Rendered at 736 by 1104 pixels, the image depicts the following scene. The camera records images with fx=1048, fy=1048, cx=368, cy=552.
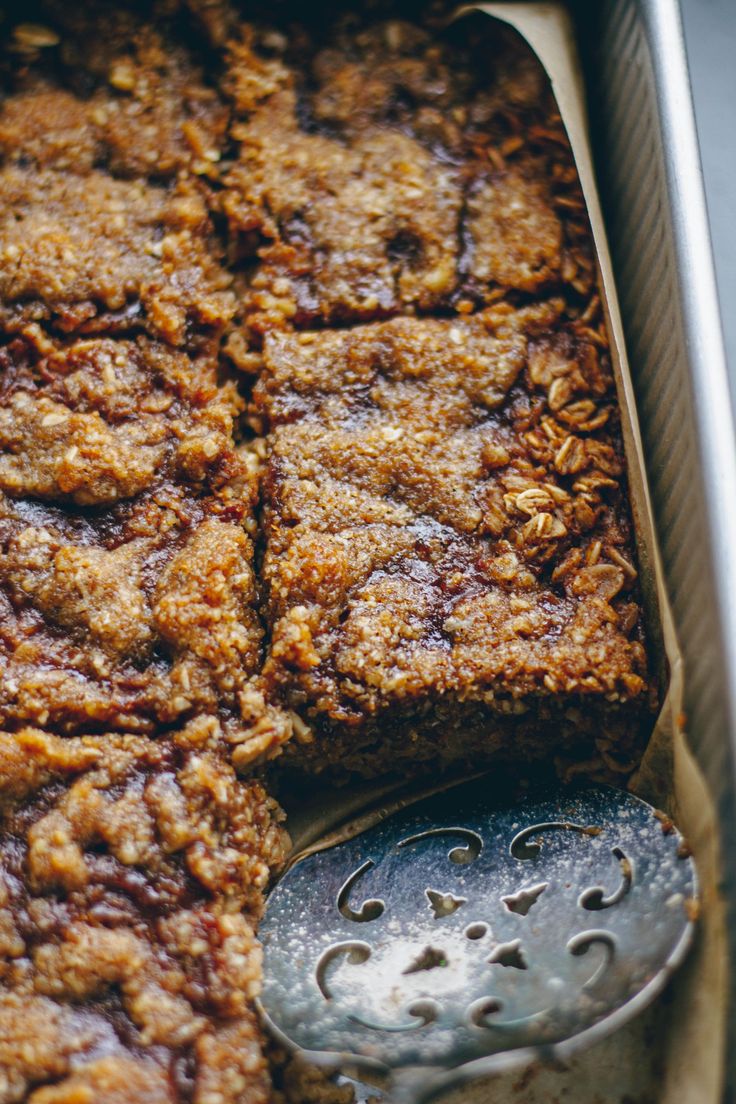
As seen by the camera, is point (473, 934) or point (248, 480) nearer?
point (473, 934)

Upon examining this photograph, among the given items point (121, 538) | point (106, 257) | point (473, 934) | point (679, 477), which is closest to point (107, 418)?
point (121, 538)

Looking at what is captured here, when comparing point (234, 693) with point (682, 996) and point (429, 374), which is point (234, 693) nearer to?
point (429, 374)

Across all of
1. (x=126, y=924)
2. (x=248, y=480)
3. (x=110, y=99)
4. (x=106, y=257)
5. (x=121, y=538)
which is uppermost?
(x=110, y=99)

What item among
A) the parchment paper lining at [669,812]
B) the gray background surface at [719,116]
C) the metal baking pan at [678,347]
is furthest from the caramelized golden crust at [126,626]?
the gray background surface at [719,116]

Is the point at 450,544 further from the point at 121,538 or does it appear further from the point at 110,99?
the point at 110,99

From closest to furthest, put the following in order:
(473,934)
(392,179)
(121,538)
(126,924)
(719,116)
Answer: (126,924)
(473,934)
(121,538)
(392,179)
(719,116)

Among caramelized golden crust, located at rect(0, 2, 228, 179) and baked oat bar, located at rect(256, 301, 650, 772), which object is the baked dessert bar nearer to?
baked oat bar, located at rect(256, 301, 650, 772)
